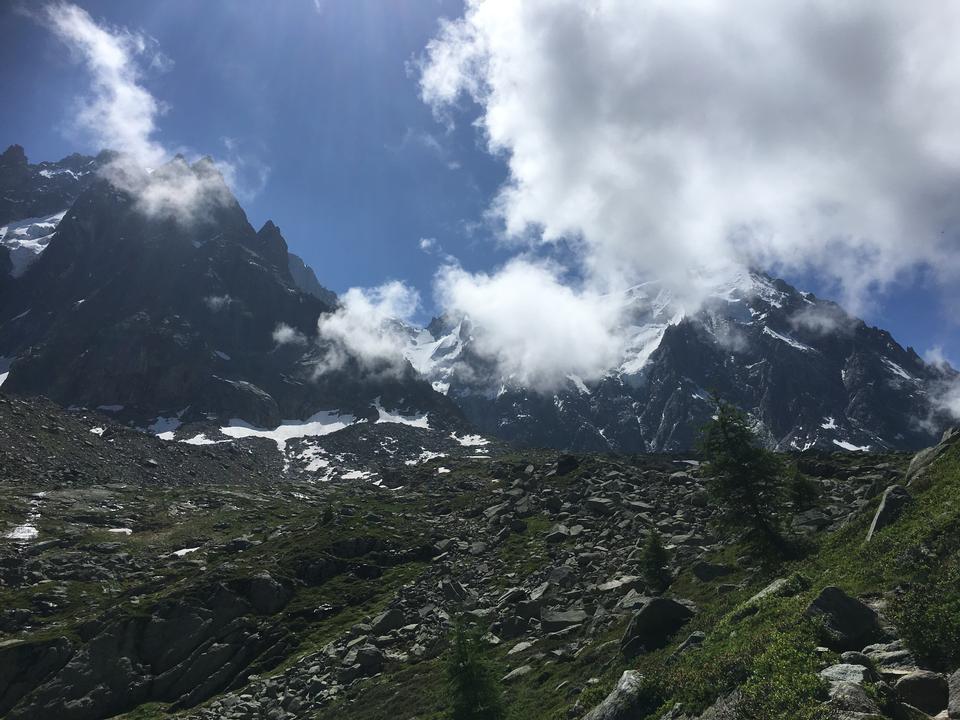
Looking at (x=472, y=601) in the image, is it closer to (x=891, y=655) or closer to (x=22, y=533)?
(x=891, y=655)

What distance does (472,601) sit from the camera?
51.3 m

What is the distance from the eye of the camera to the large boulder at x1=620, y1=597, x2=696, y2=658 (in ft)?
76.2

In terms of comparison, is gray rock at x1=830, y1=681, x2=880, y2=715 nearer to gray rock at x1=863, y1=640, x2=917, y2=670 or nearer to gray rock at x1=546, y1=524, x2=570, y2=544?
gray rock at x1=863, y1=640, x2=917, y2=670

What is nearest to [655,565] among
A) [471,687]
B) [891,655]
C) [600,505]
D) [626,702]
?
[471,687]

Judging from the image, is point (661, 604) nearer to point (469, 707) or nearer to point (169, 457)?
point (469, 707)

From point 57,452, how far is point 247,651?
134338 mm

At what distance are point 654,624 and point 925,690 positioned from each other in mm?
14485

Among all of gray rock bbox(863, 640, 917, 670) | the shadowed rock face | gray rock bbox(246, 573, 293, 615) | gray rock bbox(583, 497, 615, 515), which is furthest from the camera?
gray rock bbox(583, 497, 615, 515)

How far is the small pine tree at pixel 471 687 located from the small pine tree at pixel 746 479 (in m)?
16.3

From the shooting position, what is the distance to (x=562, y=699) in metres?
24.5

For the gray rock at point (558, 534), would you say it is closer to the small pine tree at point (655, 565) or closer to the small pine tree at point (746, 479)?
the small pine tree at point (655, 565)

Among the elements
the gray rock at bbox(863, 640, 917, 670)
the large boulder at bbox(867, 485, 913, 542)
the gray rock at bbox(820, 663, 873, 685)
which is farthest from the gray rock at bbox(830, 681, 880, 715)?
the large boulder at bbox(867, 485, 913, 542)

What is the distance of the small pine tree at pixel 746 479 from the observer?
30922 mm

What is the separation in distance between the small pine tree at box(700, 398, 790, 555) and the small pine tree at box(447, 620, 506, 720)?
16.3 m
